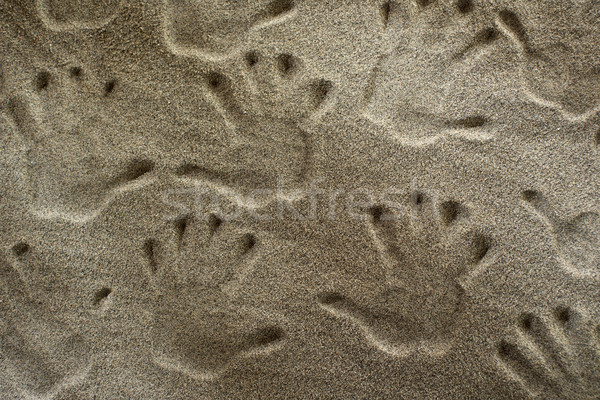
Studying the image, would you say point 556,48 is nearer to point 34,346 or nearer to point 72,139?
point 72,139

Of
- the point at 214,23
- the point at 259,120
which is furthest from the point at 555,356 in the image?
the point at 214,23

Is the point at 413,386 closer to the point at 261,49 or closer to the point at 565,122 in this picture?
the point at 565,122

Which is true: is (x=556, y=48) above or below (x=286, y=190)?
above

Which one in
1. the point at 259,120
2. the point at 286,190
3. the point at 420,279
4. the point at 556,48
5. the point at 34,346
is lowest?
the point at 34,346

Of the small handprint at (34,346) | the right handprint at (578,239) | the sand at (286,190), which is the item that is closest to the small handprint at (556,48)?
the sand at (286,190)

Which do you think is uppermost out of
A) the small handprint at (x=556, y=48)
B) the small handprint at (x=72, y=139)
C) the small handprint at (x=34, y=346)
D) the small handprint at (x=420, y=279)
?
the small handprint at (x=556, y=48)

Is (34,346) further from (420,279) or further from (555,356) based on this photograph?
(555,356)

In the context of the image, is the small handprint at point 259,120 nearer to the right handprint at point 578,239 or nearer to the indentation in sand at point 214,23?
the indentation in sand at point 214,23

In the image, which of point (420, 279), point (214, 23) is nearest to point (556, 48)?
point (420, 279)
